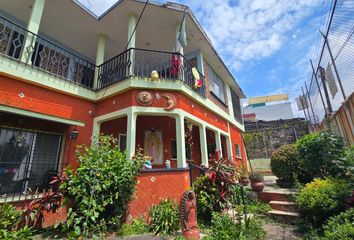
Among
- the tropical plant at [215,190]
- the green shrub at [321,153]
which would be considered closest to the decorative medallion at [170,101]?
the tropical plant at [215,190]

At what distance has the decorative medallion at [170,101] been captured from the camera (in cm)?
650

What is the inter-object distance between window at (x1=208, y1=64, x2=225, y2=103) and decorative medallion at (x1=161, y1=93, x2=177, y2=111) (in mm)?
3927

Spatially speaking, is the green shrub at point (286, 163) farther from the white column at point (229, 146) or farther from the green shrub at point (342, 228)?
the green shrub at point (342, 228)

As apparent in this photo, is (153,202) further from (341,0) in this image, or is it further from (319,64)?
(319,64)

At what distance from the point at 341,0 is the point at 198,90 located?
5144mm

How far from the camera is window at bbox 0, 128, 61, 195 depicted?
517cm

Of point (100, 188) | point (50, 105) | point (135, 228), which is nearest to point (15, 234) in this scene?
point (100, 188)

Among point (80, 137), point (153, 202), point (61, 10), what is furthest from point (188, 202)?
point (61, 10)

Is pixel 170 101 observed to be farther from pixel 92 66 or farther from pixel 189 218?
pixel 92 66

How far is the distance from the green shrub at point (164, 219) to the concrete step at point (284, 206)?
3.23 meters

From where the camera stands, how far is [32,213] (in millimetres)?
4055

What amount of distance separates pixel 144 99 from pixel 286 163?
19.7 feet

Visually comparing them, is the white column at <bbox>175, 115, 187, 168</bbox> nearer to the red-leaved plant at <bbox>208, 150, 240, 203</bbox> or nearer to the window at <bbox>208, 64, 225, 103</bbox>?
the red-leaved plant at <bbox>208, 150, 240, 203</bbox>

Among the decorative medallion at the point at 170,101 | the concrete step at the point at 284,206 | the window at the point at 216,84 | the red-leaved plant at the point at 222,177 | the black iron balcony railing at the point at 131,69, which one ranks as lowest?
the concrete step at the point at 284,206
